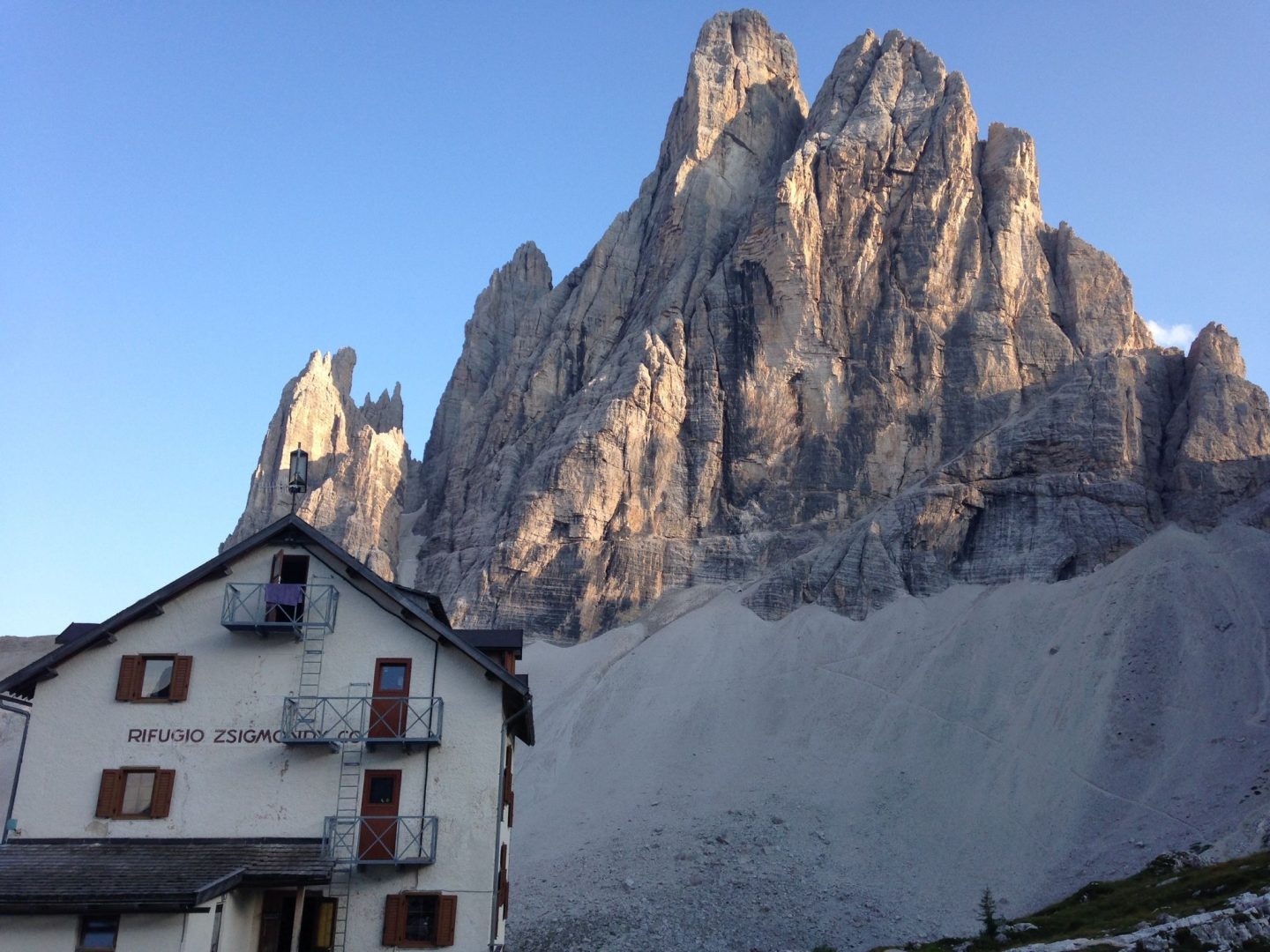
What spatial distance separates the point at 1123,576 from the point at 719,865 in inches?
1876

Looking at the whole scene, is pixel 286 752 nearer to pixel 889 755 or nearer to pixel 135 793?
pixel 135 793

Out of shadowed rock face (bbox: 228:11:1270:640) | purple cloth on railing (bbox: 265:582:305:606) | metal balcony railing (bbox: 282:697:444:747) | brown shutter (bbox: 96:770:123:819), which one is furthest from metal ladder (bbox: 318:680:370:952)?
shadowed rock face (bbox: 228:11:1270:640)

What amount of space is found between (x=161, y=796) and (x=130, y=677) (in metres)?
2.99

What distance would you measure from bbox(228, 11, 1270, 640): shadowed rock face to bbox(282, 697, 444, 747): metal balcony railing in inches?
3171

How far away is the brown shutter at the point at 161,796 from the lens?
1051 inches

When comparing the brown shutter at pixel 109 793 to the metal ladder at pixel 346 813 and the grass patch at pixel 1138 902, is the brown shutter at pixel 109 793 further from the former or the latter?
the grass patch at pixel 1138 902

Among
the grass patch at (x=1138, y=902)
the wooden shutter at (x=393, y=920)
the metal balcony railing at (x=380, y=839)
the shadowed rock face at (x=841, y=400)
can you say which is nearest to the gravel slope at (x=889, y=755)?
the shadowed rock face at (x=841, y=400)

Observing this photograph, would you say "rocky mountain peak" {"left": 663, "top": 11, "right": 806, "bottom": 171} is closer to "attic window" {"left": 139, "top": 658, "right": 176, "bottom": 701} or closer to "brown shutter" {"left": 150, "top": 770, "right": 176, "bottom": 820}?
"attic window" {"left": 139, "top": 658, "right": 176, "bottom": 701}

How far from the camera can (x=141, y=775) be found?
27.2 m

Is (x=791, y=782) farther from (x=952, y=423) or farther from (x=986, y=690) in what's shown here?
(x=952, y=423)

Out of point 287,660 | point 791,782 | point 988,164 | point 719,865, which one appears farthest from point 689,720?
point 988,164

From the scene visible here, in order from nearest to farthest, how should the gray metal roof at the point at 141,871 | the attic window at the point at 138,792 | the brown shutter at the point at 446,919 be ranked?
the gray metal roof at the point at 141,871 → the brown shutter at the point at 446,919 → the attic window at the point at 138,792

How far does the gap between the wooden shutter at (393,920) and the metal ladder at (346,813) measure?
2.94 feet

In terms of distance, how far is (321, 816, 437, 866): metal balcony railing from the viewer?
1051 inches
